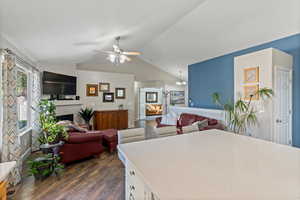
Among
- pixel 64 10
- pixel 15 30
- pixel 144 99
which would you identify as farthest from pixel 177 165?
pixel 144 99

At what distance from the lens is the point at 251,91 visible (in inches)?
115

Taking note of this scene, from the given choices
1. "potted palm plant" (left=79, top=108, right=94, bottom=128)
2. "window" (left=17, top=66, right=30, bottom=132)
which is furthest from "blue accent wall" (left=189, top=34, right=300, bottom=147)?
"window" (left=17, top=66, right=30, bottom=132)

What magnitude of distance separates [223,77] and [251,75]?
191 centimetres

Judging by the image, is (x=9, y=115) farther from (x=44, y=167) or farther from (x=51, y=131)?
(x=44, y=167)

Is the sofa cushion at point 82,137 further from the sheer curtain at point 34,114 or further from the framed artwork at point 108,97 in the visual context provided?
the framed artwork at point 108,97

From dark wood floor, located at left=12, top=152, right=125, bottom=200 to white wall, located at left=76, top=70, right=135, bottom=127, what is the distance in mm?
3385

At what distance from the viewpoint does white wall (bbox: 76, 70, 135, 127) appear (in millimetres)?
5695

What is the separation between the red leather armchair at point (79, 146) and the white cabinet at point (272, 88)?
132 inches

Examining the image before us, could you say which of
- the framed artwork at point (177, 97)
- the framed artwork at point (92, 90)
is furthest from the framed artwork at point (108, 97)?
the framed artwork at point (177, 97)

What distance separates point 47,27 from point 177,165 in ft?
8.97

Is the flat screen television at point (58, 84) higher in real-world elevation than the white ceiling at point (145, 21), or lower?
lower

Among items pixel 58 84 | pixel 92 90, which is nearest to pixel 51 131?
pixel 58 84

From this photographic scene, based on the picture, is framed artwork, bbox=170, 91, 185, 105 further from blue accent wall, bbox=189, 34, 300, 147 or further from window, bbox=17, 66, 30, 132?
window, bbox=17, 66, 30, 132

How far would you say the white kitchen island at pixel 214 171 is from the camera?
712 millimetres
